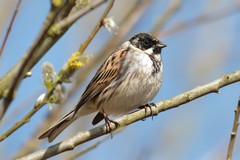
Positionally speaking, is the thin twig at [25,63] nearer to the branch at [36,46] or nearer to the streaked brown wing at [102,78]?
the branch at [36,46]

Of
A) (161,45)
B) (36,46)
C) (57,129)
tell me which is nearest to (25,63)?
(36,46)

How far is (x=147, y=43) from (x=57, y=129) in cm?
149

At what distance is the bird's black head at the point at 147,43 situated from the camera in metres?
4.71

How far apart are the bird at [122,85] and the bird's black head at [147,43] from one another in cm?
5

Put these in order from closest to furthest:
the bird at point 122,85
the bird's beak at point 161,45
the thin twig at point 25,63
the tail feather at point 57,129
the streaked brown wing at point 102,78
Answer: the thin twig at point 25,63, the tail feather at point 57,129, the bird at point 122,85, the streaked brown wing at point 102,78, the bird's beak at point 161,45

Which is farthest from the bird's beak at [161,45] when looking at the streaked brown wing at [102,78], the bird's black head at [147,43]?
the streaked brown wing at [102,78]

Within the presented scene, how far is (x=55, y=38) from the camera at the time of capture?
68.0 inches

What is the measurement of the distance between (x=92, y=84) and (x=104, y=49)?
1.27 metres

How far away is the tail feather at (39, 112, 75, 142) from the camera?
3458mm

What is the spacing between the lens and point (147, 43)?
15.7ft

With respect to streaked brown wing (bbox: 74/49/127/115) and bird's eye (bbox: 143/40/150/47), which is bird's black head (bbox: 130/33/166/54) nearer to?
bird's eye (bbox: 143/40/150/47)

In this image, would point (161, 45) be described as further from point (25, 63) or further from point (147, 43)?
point (25, 63)

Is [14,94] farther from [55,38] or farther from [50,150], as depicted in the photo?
[50,150]

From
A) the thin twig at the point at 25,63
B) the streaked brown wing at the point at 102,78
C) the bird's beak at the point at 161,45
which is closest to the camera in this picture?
the thin twig at the point at 25,63
